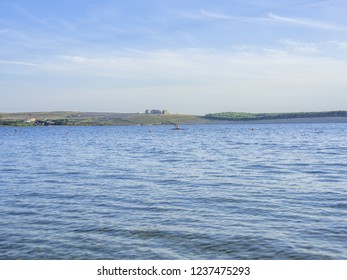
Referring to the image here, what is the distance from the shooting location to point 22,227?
15.9 m

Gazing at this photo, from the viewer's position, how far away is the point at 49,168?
3488 cm

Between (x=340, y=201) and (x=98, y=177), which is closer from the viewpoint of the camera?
(x=340, y=201)

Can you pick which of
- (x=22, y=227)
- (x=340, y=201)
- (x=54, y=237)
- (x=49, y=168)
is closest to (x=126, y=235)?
(x=54, y=237)

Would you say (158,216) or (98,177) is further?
(98,177)

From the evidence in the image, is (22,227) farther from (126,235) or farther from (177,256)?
(177,256)

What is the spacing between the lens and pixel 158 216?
56.6ft

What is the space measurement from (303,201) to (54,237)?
10192 mm

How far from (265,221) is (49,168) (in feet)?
73.1

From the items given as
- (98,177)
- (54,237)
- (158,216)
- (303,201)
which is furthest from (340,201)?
(98,177)
